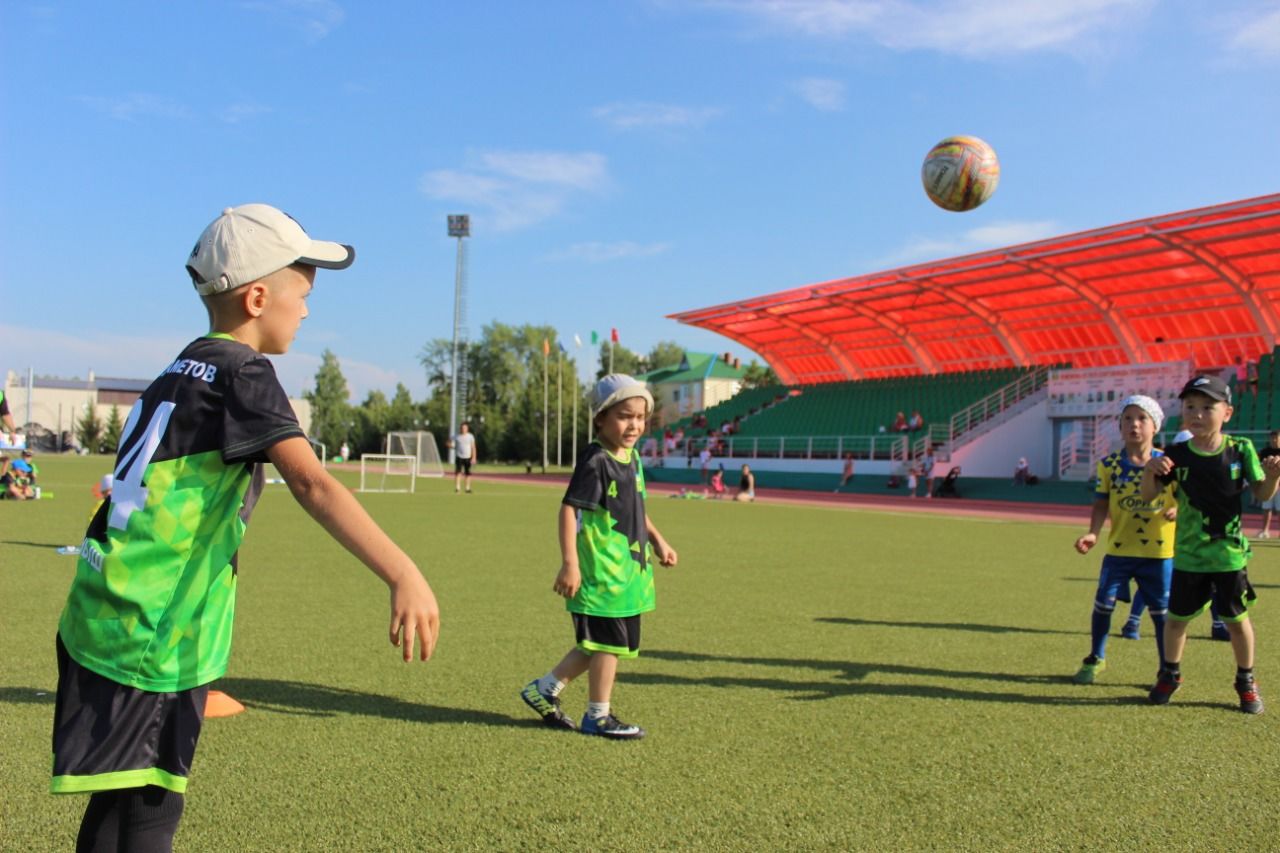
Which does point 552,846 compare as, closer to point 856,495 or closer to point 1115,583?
point 1115,583

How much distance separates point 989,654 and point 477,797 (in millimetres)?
4000

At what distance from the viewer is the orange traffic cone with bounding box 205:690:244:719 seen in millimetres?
4547

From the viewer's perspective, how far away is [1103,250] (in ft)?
107

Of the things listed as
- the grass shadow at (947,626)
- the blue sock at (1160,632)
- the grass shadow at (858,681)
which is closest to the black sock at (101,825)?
the grass shadow at (858,681)

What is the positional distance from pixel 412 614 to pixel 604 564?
8.40 ft

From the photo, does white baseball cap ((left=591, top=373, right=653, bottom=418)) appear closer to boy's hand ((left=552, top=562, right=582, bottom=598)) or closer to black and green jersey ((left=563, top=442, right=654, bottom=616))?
black and green jersey ((left=563, top=442, right=654, bottom=616))

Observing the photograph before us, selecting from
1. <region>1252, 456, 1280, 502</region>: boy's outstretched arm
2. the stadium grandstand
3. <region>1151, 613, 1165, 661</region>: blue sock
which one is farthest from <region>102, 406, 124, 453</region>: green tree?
<region>1252, 456, 1280, 502</region>: boy's outstretched arm

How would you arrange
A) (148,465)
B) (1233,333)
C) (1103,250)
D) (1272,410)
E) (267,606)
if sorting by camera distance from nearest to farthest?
(148,465) → (267,606) → (1272,410) → (1103,250) → (1233,333)

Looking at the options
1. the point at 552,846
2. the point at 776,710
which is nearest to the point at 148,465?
the point at 552,846

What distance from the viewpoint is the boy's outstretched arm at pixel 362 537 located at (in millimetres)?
2086

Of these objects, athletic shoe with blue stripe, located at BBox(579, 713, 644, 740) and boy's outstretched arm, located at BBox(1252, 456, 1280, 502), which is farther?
boy's outstretched arm, located at BBox(1252, 456, 1280, 502)

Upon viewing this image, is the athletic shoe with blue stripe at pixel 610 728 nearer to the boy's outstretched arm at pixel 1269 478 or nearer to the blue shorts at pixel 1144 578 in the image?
the blue shorts at pixel 1144 578

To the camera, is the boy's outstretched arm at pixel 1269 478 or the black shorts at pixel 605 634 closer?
the black shorts at pixel 605 634

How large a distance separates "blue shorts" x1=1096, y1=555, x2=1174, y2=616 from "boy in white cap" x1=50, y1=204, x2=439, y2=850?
5007 mm
